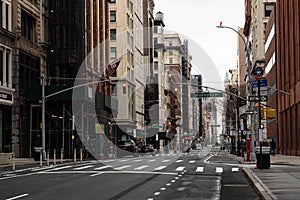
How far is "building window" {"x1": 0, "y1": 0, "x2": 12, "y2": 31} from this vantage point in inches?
2096

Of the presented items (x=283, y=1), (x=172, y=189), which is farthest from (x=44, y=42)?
(x=172, y=189)

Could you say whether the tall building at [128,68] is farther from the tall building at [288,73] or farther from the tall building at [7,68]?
the tall building at [7,68]

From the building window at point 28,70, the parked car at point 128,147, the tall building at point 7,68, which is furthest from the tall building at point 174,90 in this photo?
the tall building at point 7,68

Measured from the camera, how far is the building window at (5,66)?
176ft

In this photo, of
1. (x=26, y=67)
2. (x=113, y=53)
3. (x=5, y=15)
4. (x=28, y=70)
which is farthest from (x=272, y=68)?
(x=5, y=15)

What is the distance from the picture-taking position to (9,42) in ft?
180

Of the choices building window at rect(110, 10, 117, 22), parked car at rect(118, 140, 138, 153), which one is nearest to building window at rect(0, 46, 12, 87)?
parked car at rect(118, 140, 138, 153)

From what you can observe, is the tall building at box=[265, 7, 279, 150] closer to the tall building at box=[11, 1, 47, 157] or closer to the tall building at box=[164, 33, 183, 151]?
the tall building at box=[11, 1, 47, 157]

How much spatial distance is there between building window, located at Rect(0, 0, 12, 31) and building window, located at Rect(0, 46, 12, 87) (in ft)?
7.19

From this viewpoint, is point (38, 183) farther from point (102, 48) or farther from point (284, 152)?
point (102, 48)

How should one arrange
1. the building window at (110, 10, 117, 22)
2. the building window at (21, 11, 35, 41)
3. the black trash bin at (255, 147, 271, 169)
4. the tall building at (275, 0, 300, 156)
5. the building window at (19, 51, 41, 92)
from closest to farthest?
the black trash bin at (255, 147, 271, 169), the building window at (19, 51, 41, 92), the tall building at (275, 0, 300, 156), the building window at (21, 11, 35, 41), the building window at (110, 10, 117, 22)

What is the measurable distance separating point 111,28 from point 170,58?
85.0m

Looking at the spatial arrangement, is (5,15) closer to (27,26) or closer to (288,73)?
(27,26)

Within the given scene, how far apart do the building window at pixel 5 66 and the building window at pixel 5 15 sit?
2.19 m
